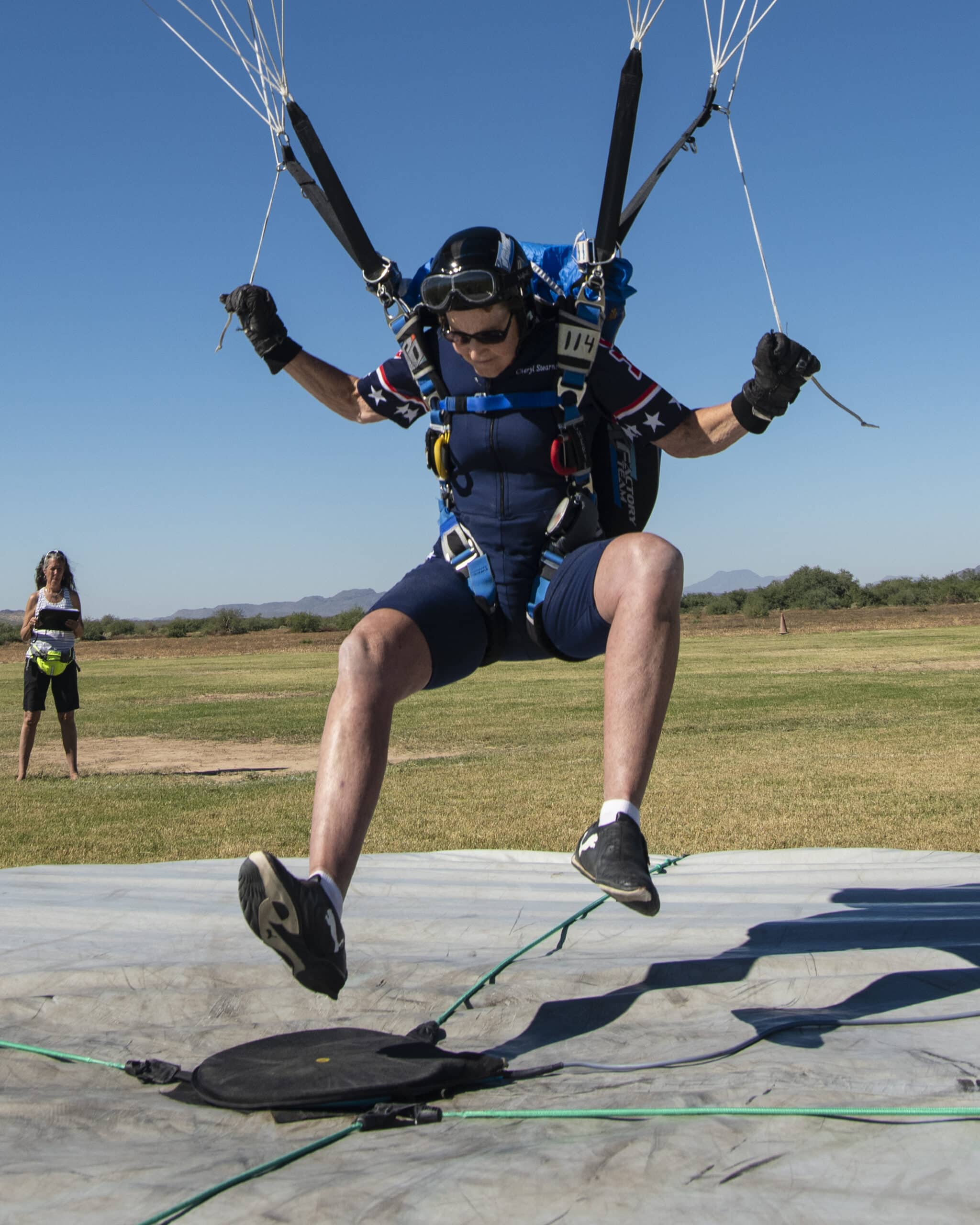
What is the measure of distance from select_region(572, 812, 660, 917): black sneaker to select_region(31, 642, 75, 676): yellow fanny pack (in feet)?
22.6

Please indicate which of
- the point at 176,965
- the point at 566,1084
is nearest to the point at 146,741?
the point at 176,965

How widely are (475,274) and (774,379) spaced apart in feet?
2.33

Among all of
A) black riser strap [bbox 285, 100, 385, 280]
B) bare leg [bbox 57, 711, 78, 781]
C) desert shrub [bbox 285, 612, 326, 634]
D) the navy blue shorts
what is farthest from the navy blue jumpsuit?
desert shrub [bbox 285, 612, 326, 634]

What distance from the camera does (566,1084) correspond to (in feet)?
6.58

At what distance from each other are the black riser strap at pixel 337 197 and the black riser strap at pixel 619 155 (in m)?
0.57

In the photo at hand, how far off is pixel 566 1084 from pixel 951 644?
83.3 feet

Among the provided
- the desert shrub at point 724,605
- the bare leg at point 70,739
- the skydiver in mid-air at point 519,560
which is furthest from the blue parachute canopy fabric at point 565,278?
the desert shrub at point 724,605

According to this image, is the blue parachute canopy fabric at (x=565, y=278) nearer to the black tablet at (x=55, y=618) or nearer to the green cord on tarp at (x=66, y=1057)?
the green cord on tarp at (x=66, y=1057)

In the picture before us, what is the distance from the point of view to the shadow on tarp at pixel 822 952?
7.59ft

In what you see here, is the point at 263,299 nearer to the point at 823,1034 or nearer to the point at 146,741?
the point at 823,1034

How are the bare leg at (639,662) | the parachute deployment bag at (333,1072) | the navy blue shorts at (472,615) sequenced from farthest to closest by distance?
the navy blue shorts at (472,615)
the bare leg at (639,662)
the parachute deployment bag at (333,1072)

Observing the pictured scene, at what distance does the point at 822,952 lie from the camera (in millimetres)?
2727

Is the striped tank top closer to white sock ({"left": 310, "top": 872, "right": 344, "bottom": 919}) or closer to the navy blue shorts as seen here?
the navy blue shorts

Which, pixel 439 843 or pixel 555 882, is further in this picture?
pixel 439 843
